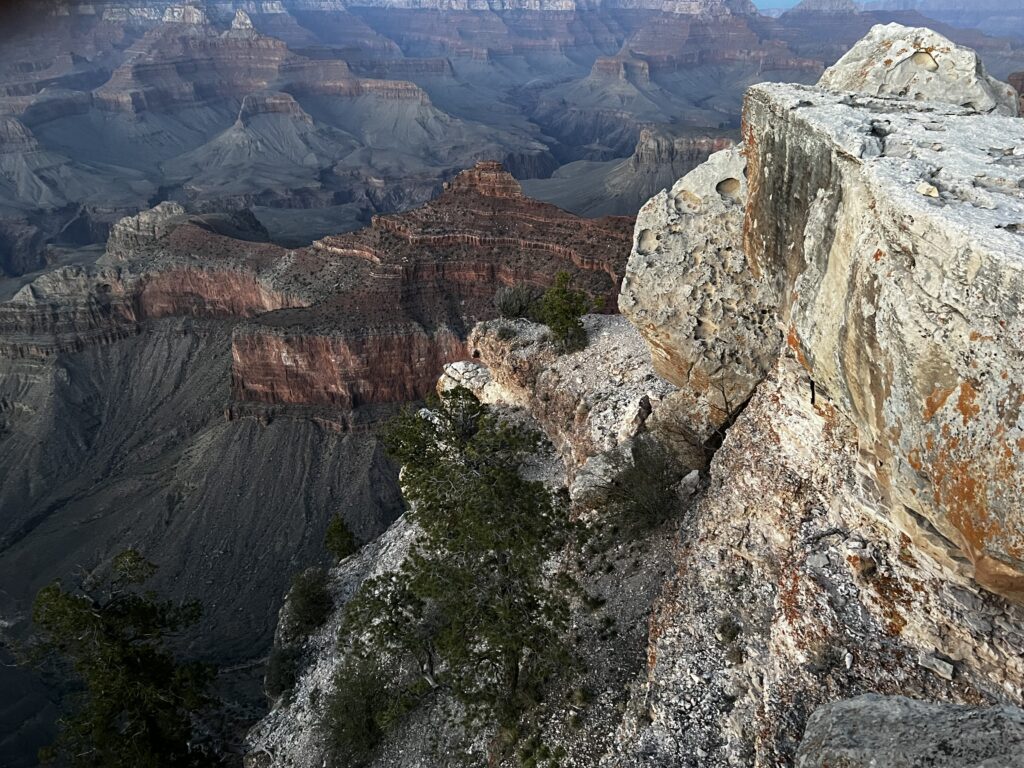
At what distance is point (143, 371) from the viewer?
198 ft

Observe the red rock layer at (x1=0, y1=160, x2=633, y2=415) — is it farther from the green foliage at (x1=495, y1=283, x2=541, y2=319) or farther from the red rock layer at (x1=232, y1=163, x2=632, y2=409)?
the green foliage at (x1=495, y1=283, x2=541, y2=319)

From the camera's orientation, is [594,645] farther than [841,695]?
Yes

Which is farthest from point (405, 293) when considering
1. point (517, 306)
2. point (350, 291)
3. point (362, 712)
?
point (362, 712)

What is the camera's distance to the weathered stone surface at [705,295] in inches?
682

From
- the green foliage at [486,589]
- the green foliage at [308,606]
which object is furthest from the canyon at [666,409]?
the green foliage at [486,589]

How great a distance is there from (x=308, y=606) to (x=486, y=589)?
38.1 feet

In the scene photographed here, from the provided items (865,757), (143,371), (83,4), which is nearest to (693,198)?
(865,757)

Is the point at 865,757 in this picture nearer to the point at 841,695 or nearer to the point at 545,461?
the point at 841,695

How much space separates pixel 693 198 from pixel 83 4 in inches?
9567

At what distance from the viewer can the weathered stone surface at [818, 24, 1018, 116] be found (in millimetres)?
14031

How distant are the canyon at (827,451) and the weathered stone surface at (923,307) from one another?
0.03 metres

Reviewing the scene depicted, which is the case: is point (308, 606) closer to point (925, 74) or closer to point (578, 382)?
point (578, 382)

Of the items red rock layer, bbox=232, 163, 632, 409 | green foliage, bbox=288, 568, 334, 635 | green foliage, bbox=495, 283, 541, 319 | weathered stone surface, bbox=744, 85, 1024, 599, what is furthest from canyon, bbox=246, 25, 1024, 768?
red rock layer, bbox=232, 163, 632, 409

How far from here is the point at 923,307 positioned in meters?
8.27
